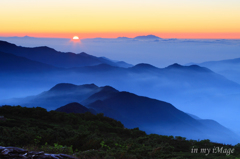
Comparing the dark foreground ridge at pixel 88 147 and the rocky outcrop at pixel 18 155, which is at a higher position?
the rocky outcrop at pixel 18 155

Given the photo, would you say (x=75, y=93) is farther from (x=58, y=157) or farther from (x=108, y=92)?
(x=58, y=157)

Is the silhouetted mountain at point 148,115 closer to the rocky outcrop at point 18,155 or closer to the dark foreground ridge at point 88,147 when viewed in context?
the dark foreground ridge at point 88,147

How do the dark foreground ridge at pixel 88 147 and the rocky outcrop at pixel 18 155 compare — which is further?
the dark foreground ridge at pixel 88 147

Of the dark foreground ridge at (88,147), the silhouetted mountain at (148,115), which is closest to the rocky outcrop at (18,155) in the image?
the dark foreground ridge at (88,147)

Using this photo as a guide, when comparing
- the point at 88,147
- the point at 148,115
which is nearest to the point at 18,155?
the point at 88,147

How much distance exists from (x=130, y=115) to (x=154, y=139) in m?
116

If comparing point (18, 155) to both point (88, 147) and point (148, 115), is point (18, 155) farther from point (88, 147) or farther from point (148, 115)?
point (148, 115)

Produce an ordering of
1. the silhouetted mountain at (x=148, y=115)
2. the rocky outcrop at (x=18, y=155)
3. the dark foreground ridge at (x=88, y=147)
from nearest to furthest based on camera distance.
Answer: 1. the rocky outcrop at (x=18, y=155)
2. the dark foreground ridge at (x=88, y=147)
3. the silhouetted mountain at (x=148, y=115)

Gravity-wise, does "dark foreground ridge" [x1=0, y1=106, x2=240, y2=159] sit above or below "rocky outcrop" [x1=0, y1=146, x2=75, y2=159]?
below

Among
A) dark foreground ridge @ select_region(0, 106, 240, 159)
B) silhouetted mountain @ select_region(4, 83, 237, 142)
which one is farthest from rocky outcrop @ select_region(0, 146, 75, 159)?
silhouetted mountain @ select_region(4, 83, 237, 142)

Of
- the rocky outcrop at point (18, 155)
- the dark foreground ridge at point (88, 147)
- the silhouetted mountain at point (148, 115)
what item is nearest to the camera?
the rocky outcrop at point (18, 155)

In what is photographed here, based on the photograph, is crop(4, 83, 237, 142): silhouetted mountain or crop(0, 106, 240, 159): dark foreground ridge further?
crop(4, 83, 237, 142): silhouetted mountain

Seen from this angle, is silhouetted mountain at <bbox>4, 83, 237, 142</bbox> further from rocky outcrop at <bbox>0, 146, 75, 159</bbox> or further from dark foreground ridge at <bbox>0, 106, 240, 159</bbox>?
rocky outcrop at <bbox>0, 146, 75, 159</bbox>

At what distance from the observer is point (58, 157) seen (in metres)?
8.63
